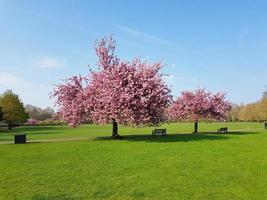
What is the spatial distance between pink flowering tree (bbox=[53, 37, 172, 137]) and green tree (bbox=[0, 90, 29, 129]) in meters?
52.4

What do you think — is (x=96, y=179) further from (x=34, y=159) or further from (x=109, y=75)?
(x=109, y=75)

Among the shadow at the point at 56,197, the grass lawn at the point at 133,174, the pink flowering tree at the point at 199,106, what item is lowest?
the shadow at the point at 56,197

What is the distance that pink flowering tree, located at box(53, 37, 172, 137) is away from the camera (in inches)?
1650

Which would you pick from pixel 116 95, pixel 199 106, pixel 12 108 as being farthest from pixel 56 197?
pixel 12 108

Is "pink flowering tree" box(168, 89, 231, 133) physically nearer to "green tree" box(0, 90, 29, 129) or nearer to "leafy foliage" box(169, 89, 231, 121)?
"leafy foliage" box(169, 89, 231, 121)

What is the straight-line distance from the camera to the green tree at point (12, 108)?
9538 centimetres

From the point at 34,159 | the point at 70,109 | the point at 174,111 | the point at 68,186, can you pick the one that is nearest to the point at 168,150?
the point at 34,159

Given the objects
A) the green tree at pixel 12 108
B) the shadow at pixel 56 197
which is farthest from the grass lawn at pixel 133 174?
the green tree at pixel 12 108

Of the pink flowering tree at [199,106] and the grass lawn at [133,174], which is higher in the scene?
the pink flowering tree at [199,106]

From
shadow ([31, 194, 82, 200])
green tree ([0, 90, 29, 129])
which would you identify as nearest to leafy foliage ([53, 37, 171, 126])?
shadow ([31, 194, 82, 200])

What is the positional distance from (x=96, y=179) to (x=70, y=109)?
1087 inches

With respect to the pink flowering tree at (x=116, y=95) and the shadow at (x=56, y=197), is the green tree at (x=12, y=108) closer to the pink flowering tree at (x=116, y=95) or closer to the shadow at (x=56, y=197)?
the pink flowering tree at (x=116, y=95)

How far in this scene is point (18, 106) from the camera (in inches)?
3839

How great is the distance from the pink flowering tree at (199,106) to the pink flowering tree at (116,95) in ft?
52.5
